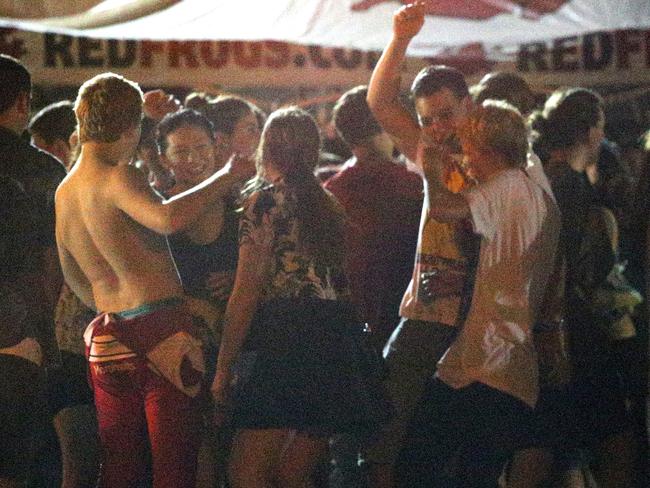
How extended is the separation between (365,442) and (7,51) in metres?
3.41

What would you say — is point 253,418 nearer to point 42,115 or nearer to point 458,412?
point 458,412

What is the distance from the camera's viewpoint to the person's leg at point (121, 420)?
4.57 metres

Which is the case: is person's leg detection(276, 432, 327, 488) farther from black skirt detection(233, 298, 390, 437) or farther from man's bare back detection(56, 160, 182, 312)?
man's bare back detection(56, 160, 182, 312)

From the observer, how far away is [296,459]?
198 inches

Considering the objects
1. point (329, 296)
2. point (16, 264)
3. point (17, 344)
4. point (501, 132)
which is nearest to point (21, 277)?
point (16, 264)

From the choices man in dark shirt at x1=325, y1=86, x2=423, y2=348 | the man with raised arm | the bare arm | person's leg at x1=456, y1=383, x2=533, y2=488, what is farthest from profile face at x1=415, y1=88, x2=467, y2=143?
person's leg at x1=456, y1=383, x2=533, y2=488

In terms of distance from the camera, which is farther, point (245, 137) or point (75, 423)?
point (245, 137)

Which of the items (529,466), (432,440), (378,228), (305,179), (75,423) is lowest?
(529,466)

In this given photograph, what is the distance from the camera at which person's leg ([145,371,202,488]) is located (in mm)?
4559

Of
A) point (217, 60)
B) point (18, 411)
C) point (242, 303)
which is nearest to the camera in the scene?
point (18, 411)

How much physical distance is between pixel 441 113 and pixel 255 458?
1.62m

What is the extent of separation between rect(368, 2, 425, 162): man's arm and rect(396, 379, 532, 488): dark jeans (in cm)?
109

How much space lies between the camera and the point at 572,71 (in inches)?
296

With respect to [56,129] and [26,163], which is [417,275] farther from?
[56,129]
